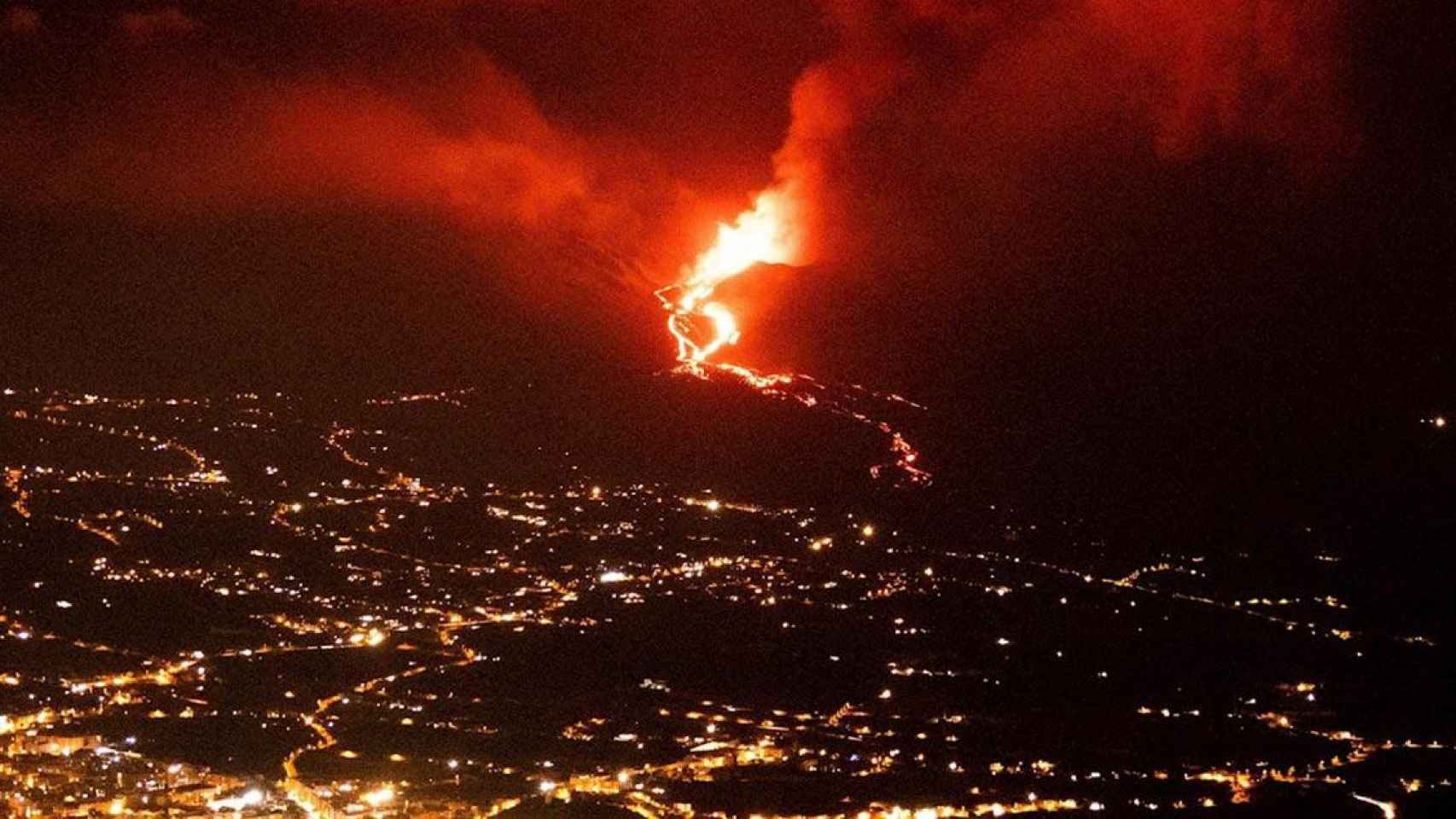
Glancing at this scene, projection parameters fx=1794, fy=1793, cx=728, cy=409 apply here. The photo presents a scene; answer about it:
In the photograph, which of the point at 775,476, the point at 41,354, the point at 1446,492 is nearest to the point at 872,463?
the point at 775,476

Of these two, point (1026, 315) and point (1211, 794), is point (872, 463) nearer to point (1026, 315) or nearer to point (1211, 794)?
point (1026, 315)

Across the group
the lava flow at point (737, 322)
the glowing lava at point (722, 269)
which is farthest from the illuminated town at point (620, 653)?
the glowing lava at point (722, 269)

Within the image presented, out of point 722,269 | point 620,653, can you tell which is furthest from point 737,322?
point 620,653

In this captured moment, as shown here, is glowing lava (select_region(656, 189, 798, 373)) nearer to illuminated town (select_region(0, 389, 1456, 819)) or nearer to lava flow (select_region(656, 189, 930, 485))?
lava flow (select_region(656, 189, 930, 485))

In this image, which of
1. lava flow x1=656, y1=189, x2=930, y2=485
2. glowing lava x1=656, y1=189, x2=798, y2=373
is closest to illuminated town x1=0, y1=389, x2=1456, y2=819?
lava flow x1=656, y1=189, x2=930, y2=485

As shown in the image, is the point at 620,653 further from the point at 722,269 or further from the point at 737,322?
the point at 722,269

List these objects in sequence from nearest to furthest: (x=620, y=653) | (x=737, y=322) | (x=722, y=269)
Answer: (x=620, y=653) < (x=737, y=322) < (x=722, y=269)
